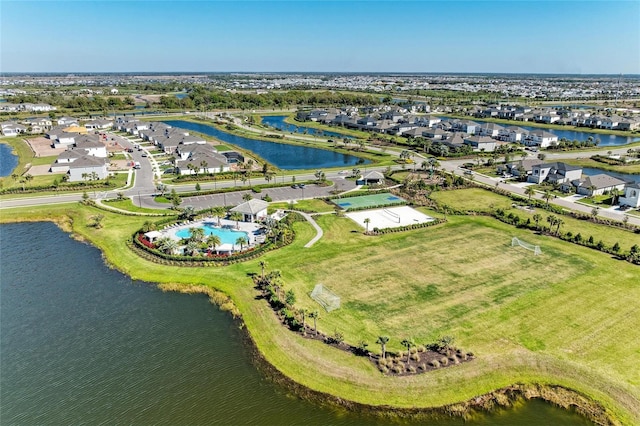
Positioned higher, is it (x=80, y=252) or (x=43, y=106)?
(x=43, y=106)

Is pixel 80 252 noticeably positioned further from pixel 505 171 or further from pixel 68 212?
pixel 505 171

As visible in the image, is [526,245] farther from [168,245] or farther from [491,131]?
[491,131]

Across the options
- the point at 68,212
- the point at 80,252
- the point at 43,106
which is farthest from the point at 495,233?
the point at 43,106

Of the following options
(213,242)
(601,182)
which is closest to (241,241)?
(213,242)

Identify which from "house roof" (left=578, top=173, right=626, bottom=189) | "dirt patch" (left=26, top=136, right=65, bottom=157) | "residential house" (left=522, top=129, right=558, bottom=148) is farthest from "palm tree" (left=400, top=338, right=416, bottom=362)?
"residential house" (left=522, top=129, right=558, bottom=148)

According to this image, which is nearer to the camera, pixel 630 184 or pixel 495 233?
pixel 495 233

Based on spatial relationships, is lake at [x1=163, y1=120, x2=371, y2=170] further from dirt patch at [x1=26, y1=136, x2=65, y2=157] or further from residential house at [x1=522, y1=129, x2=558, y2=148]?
residential house at [x1=522, y1=129, x2=558, y2=148]
